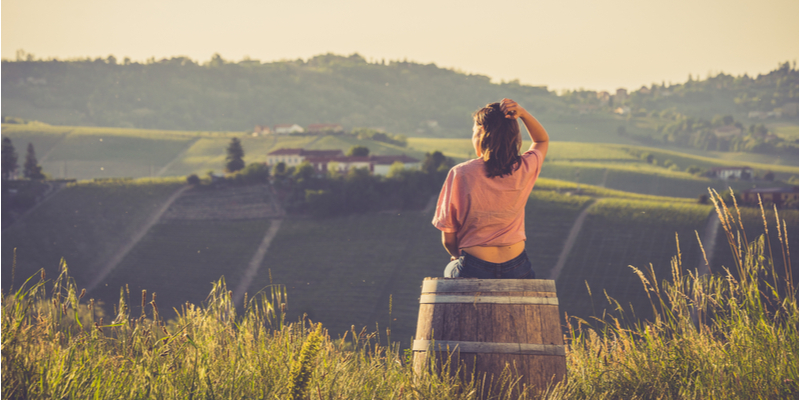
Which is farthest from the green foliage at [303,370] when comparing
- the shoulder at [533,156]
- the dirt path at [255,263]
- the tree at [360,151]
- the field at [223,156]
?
the field at [223,156]

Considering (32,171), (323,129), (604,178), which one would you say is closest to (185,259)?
(32,171)

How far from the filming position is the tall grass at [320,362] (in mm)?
2396

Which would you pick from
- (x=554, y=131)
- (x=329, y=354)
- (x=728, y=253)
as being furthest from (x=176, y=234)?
(x=554, y=131)

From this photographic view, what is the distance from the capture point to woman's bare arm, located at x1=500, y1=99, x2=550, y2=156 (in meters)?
2.99

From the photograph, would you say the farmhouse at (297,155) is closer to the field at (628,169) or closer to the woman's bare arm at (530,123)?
the field at (628,169)

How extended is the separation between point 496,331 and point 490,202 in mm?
647

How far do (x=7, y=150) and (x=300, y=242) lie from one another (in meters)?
46.3

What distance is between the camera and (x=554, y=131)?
173m

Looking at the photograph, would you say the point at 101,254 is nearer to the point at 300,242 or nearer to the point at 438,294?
the point at 300,242

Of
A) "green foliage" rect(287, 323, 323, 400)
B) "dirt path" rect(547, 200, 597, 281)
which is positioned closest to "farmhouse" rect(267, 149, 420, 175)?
"dirt path" rect(547, 200, 597, 281)

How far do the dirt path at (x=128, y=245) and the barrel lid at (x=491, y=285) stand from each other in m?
61.8

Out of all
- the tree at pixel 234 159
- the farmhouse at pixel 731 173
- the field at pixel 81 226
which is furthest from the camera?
the farmhouse at pixel 731 173

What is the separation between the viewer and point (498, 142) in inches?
115

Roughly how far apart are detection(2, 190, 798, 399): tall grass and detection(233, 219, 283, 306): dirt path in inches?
2161
